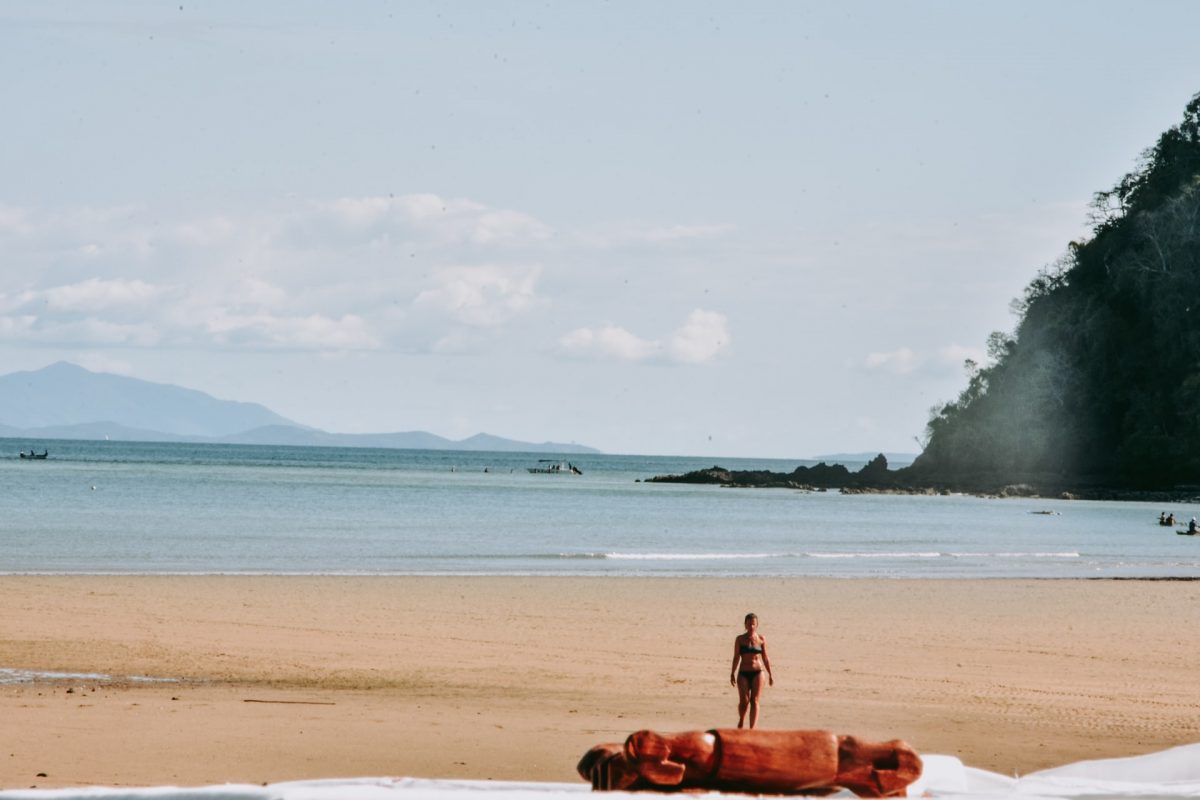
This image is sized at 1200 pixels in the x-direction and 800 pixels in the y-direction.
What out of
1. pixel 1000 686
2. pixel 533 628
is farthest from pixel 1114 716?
pixel 533 628

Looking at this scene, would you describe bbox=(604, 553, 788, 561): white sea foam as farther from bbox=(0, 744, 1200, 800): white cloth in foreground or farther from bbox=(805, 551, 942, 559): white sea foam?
bbox=(0, 744, 1200, 800): white cloth in foreground

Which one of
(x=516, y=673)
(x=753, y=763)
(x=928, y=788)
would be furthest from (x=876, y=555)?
(x=753, y=763)

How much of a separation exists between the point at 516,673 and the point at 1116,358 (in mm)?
87028

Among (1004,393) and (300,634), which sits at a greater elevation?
(1004,393)

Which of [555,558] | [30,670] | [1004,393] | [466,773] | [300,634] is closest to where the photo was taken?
[466,773]

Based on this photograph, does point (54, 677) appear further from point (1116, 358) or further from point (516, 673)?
point (1116, 358)

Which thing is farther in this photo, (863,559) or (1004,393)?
(1004,393)

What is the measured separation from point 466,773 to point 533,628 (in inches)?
396

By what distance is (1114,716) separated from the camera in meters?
13.6

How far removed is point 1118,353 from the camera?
9494 cm

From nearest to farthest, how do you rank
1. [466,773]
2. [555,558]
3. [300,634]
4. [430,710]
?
[466,773] → [430,710] → [300,634] → [555,558]

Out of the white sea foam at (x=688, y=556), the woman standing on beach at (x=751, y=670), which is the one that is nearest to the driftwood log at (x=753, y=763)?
the woman standing on beach at (x=751, y=670)

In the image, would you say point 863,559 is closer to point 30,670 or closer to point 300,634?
point 300,634

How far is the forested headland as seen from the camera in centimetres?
9156
